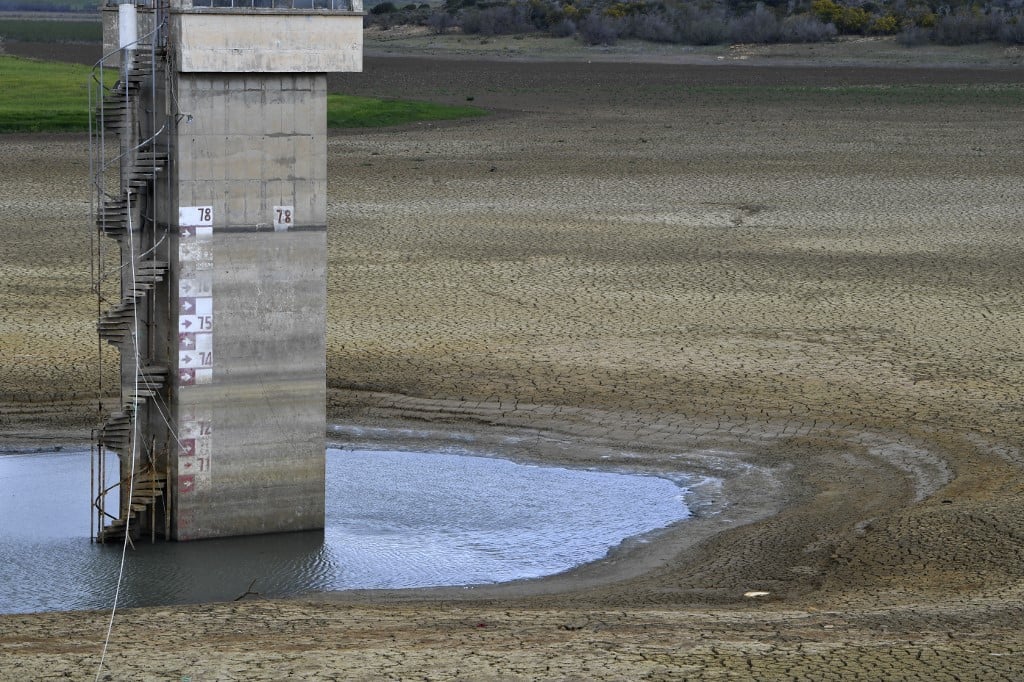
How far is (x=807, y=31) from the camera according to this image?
71000 mm

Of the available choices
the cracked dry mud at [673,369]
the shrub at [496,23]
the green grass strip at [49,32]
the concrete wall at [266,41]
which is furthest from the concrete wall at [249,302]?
the green grass strip at [49,32]

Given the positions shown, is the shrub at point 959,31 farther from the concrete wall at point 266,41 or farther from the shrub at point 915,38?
the concrete wall at point 266,41

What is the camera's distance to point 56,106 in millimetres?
45375

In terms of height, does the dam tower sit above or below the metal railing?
below

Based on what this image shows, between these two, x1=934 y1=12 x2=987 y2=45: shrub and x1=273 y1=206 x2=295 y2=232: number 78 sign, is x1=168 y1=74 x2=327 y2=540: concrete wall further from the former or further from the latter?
x1=934 y1=12 x2=987 y2=45: shrub

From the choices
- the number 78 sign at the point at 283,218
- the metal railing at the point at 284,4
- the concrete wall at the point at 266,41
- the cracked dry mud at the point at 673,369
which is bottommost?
the cracked dry mud at the point at 673,369

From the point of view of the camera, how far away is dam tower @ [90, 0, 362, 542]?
15664mm

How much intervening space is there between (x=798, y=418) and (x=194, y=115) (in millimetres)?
8339

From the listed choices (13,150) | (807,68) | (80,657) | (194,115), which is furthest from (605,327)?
(807,68)

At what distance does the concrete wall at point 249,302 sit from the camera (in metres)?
15.8

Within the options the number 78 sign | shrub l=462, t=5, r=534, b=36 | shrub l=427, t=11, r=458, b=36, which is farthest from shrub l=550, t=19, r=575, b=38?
the number 78 sign

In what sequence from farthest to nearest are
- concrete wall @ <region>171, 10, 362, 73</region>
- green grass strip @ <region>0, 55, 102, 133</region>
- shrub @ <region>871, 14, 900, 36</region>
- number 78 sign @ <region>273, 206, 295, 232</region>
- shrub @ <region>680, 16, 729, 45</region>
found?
1. shrub @ <region>680, 16, 729, 45</region>
2. shrub @ <region>871, 14, 900, 36</region>
3. green grass strip @ <region>0, 55, 102, 133</region>
4. number 78 sign @ <region>273, 206, 295, 232</region>
5. concrete wall @ <region>171, 10, 362, 73</region>

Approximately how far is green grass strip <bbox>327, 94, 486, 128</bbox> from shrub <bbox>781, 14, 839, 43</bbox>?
85.9 feet

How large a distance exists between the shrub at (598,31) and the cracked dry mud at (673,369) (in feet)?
96.9
